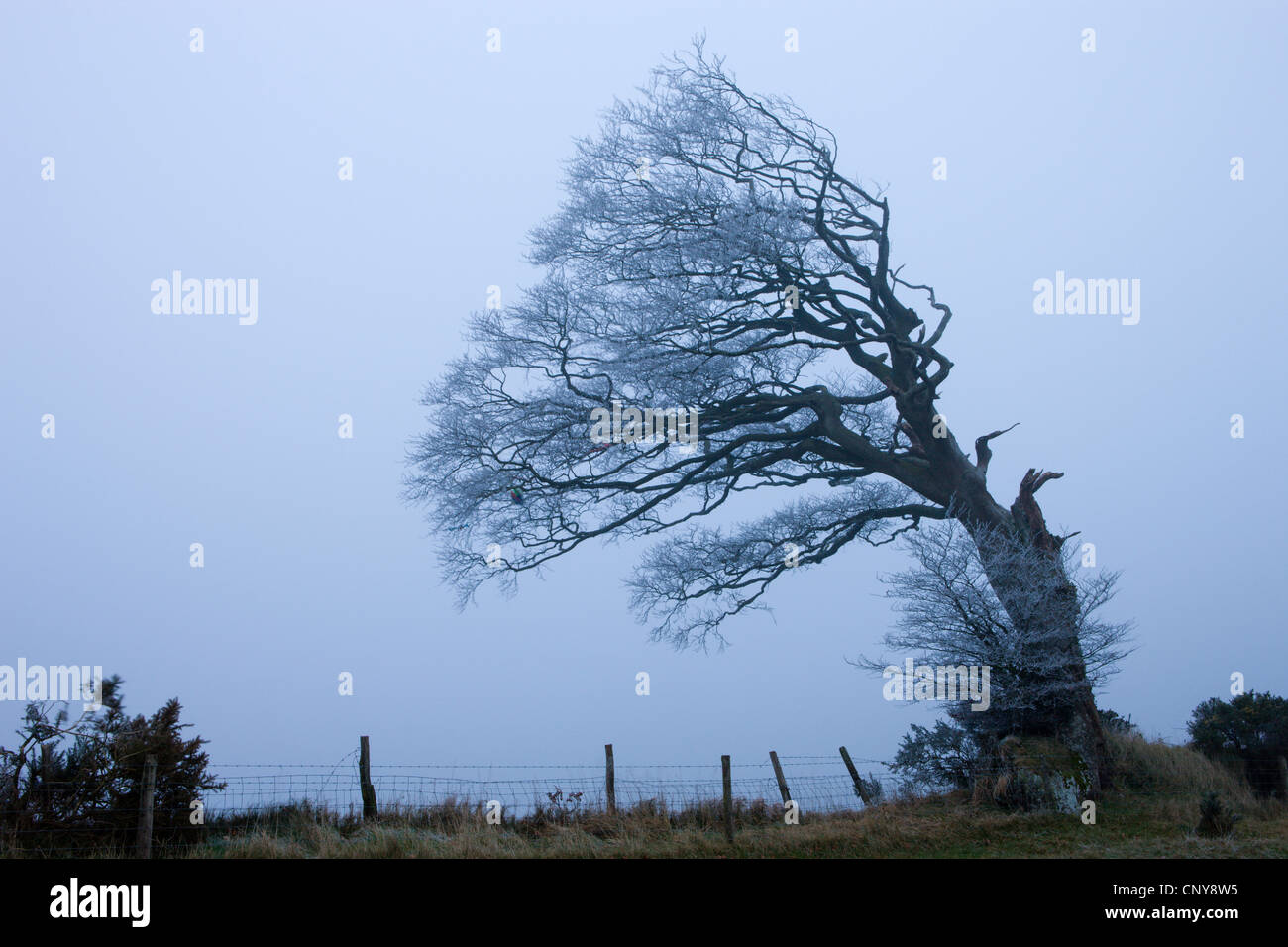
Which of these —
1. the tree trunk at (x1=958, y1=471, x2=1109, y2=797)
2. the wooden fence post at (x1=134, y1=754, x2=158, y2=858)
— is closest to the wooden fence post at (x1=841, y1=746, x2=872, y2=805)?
the tree trunk at (x1=958, y1=471, x2=1109, y2=797)

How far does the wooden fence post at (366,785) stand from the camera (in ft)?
40.0

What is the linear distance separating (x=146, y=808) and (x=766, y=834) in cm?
683

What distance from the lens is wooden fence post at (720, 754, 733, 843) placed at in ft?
37.6

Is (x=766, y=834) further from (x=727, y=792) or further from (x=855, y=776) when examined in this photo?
(x=855, y=776)

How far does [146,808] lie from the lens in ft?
33.1

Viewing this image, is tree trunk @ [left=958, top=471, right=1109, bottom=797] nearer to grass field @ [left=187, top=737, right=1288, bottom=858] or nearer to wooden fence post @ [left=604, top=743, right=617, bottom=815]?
grass field @ [left=187, top=737, right=1288, bottom=858]

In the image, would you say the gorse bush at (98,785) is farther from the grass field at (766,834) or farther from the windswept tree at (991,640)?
the windswept tree at (991,640)

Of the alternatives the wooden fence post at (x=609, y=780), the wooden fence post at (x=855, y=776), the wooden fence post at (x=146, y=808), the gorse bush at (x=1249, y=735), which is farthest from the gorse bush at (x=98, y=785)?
the gorse bush at (x=1249, y=735)

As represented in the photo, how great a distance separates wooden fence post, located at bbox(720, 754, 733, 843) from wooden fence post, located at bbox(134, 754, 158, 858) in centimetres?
615

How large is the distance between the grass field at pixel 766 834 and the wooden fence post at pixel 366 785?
0.17m

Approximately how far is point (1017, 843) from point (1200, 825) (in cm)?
274

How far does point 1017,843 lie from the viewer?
1207cm
